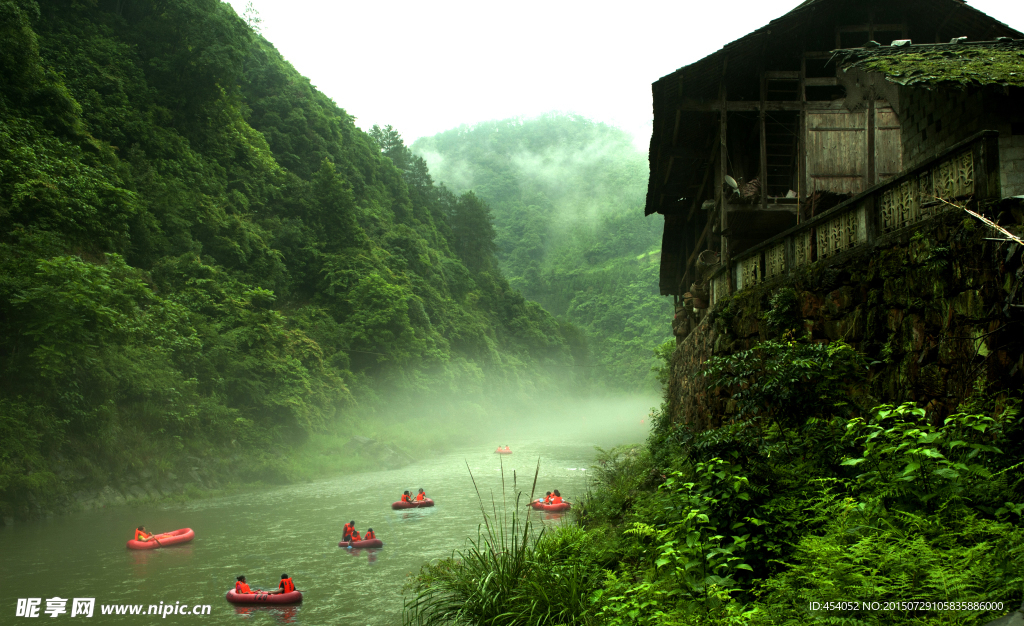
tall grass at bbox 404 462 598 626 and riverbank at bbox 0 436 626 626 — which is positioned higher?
tall grass at bbox 404 462 598 626

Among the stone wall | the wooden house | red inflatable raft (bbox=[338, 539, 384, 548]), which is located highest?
the wooden house

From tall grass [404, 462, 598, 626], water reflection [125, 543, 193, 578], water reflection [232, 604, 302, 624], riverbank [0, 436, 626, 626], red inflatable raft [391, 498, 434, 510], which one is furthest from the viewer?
red inflatable raft [391, 498, 434, 510]

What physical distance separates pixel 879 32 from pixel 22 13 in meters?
26.8

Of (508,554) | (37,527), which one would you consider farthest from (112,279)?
(508,554)

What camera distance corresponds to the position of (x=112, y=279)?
828 inches

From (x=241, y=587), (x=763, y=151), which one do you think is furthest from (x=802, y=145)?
(x=241, y=587)

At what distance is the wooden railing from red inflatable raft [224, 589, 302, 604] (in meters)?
9.13

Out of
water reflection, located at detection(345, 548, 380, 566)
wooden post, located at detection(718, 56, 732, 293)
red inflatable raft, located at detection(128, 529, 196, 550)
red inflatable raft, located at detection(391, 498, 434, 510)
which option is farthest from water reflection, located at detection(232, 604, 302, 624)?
wooden post, located at detection(718, 56, 732, 293)

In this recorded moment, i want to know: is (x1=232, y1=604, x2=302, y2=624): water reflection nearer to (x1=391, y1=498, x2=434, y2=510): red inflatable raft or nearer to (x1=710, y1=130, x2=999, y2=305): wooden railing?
(x1=391, y1=498, x2=434, y2=510): red inflatable raft

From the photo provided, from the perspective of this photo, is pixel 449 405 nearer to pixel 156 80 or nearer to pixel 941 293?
pixel 156 80

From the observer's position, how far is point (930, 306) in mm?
5613

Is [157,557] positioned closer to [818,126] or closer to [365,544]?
[365,544]

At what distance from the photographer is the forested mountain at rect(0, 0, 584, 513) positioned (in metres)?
18.8

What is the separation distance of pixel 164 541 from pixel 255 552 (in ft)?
6.77
